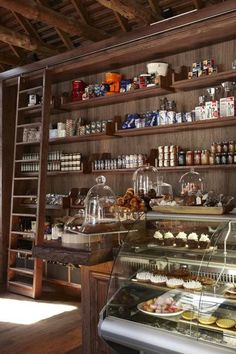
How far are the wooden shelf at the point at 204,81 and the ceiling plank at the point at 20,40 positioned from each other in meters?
2.53

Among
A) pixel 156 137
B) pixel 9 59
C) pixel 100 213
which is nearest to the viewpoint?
pixel 100 213

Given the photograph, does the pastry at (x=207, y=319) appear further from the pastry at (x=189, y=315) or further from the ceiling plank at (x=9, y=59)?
the ceiling plank at (x=9, y=59)

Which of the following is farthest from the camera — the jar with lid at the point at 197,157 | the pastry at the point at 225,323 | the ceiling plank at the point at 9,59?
the ceiling plank at the point at 9,59

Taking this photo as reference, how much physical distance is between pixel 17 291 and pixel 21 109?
7.86ft

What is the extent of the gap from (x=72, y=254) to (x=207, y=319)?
0.82 meters

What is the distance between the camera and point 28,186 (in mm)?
5633

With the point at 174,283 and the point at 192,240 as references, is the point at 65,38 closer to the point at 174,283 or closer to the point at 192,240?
the point at 192,240

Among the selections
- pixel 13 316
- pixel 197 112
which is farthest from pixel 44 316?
pixel 197 112

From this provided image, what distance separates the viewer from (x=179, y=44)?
388 cm

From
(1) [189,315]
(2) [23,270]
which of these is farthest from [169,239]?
(2) [23,270]

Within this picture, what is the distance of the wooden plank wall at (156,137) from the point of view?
12.5ft

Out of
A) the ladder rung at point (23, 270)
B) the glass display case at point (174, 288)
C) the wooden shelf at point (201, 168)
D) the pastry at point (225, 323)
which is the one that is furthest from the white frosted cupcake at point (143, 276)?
the ladder rung at point (23, 270)

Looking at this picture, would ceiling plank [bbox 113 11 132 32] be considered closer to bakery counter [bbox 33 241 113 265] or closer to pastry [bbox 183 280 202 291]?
bakery counter [bbox 33 241 113 265]

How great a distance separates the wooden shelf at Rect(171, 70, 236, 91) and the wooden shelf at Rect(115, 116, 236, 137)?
408 mm
